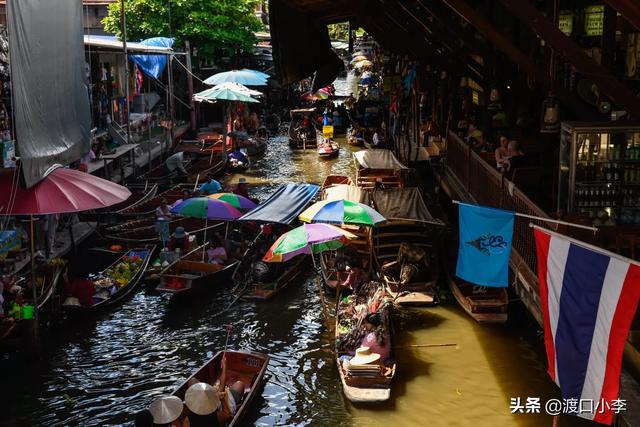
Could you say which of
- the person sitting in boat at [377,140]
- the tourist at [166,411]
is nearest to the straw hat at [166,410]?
the tourist at [166,411]

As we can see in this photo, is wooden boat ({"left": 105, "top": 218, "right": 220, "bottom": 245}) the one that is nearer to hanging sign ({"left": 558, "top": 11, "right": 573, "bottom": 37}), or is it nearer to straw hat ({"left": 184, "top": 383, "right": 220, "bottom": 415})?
straw hat ({"left": 184, "top": 383, "right": 220, "bottom": 415})

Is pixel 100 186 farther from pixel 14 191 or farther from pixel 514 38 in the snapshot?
pixel 514 38

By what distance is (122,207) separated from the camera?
2211 cm

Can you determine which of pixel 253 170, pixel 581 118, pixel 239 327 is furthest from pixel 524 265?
pixel 253 170

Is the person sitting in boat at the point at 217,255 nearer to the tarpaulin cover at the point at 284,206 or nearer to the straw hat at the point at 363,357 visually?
the tarpaulin cover at the point at 284,206

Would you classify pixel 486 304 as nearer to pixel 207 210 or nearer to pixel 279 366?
pixel 279 366

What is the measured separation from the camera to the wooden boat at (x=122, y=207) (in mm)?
21000

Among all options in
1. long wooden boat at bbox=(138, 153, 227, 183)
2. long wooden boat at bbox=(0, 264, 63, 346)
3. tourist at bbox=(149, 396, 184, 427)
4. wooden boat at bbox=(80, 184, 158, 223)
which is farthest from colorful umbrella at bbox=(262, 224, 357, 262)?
long wooden boat at bbox=(138, 153, 227, 183)

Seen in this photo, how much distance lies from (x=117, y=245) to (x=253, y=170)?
14.0 meters

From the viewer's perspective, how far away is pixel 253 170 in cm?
3272

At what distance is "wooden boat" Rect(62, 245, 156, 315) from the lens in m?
15.4

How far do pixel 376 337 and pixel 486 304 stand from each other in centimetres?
339

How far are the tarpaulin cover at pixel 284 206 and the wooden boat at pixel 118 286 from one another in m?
2.89

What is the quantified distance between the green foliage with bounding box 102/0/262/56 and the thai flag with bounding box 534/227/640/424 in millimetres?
31064
